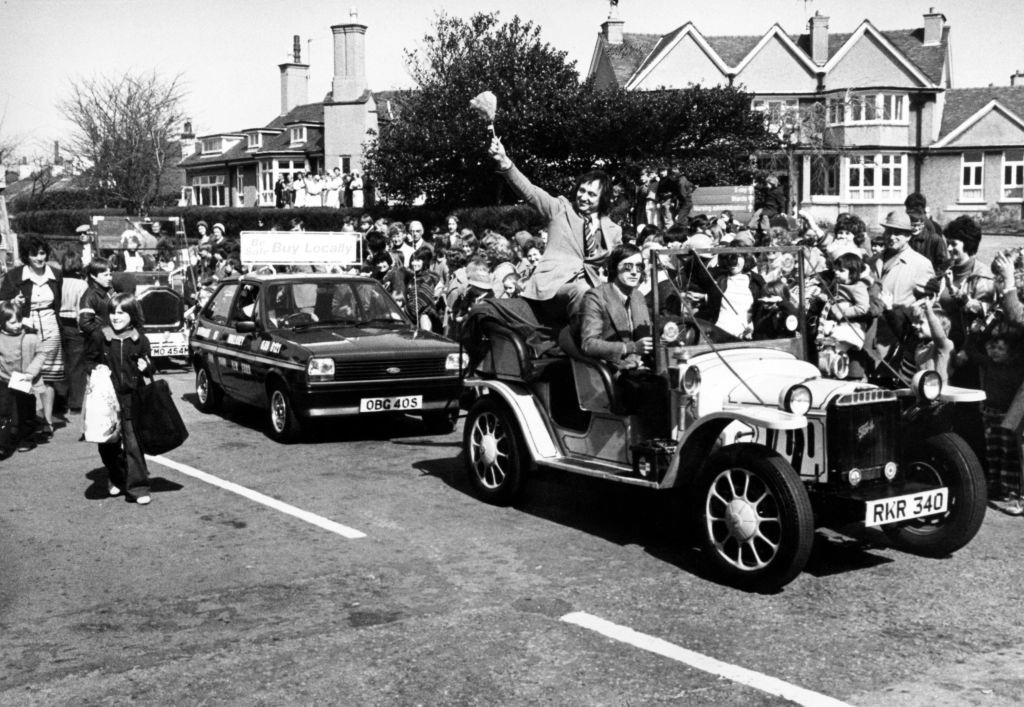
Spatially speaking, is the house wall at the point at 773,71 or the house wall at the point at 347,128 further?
the house wall at the point at 347,128

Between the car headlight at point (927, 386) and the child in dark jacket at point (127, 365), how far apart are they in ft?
18.2

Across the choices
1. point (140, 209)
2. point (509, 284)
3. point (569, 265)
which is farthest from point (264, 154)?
point (569, 265)

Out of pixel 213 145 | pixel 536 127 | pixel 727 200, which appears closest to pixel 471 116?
pixel 536 127

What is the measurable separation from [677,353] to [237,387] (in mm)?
6661

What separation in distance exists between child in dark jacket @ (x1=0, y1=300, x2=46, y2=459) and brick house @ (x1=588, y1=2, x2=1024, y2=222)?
1832 inches

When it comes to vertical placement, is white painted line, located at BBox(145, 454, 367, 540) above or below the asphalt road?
above

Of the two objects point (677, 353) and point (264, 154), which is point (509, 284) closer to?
point (677, 353)

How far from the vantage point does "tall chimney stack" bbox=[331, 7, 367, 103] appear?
61688mm

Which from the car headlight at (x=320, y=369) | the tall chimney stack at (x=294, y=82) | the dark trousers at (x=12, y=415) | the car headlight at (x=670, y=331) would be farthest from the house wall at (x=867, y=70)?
the car headlight at (x=670, y=331)

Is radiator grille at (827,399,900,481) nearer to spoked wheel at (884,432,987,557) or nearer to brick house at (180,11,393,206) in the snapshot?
spoked wheel at (884,432,987,557)

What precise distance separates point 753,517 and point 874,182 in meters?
52.3

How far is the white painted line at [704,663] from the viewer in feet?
16.6

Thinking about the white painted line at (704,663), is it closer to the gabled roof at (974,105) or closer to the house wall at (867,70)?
the house wall at (867,70)

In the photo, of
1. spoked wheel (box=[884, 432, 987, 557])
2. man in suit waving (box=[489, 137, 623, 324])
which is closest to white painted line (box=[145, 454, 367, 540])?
man in suit waving (box=[489, 137, 623, 324])
